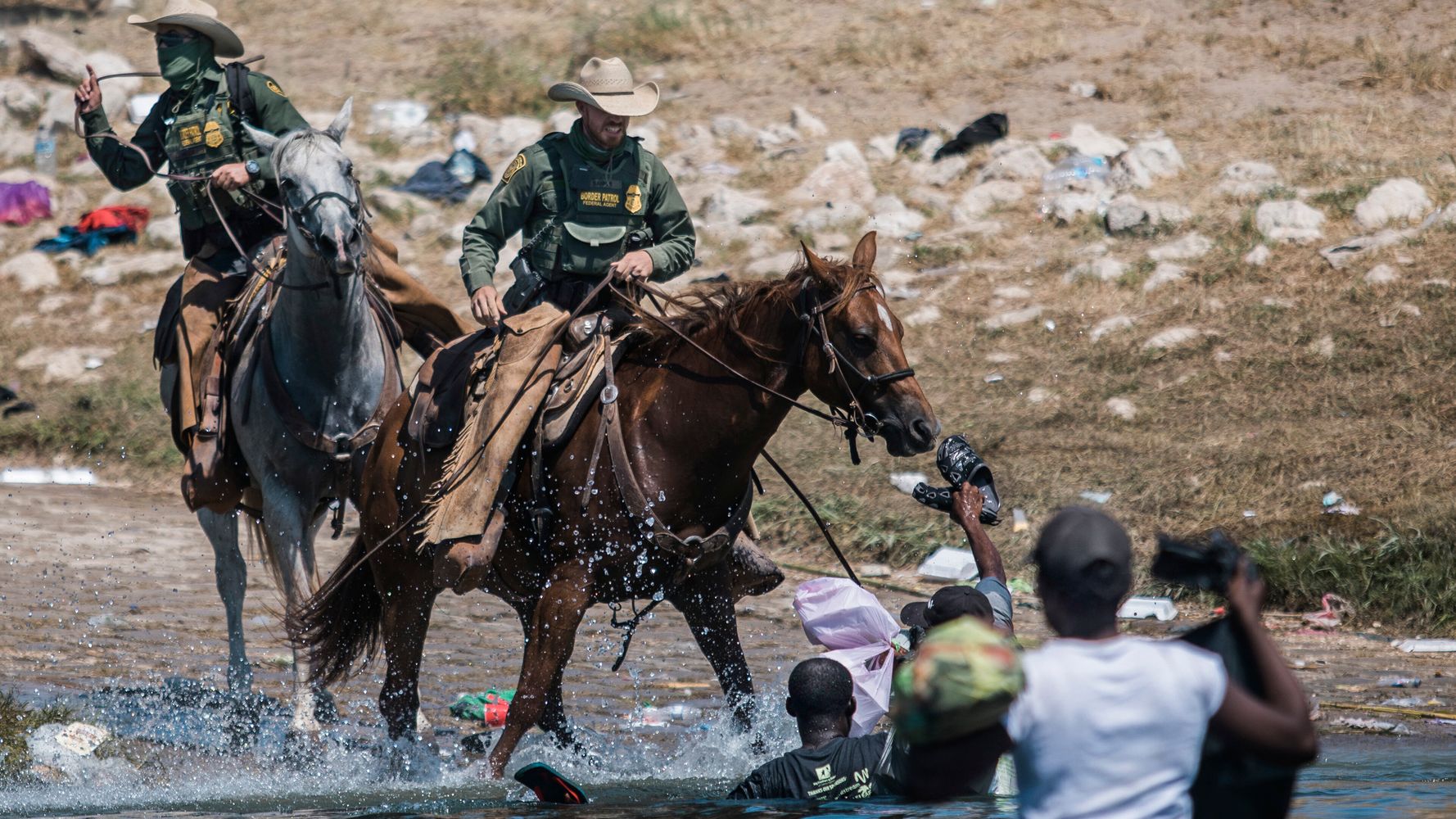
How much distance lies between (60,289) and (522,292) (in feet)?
32.7

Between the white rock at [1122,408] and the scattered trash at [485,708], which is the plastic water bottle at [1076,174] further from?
the scattered trash at [485,708]

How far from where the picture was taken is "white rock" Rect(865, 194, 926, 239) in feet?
46.8

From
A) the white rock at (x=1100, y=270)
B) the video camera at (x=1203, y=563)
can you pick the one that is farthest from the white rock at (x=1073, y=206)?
the video camera at (x=1203, y=563)

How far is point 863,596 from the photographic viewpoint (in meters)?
5.78

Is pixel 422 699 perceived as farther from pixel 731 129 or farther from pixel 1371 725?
pixel 731 129

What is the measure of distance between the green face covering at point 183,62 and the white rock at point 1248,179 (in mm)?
8456

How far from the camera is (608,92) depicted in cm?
660

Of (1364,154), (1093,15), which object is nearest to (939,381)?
(1364,154)

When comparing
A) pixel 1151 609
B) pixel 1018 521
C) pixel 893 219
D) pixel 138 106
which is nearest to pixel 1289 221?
pixel 893 219

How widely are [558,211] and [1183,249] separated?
739cm

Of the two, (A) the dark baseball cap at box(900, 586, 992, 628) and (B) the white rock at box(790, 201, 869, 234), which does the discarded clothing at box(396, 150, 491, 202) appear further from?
(A) the dark baseball cap at box(900, 586, 992, 628)

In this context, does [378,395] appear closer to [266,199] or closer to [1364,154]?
[266,199]

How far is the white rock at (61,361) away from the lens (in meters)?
13.9

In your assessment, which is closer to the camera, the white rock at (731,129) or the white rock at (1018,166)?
the white rock at (1018,166)
